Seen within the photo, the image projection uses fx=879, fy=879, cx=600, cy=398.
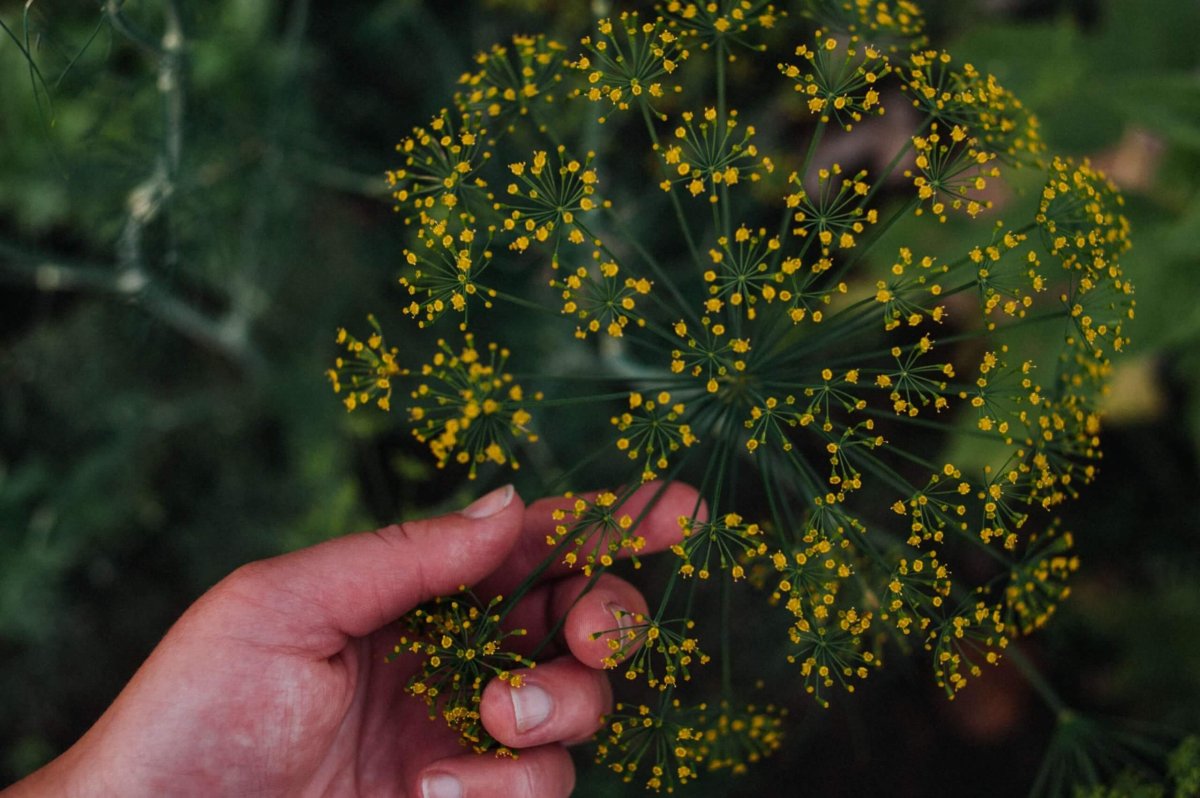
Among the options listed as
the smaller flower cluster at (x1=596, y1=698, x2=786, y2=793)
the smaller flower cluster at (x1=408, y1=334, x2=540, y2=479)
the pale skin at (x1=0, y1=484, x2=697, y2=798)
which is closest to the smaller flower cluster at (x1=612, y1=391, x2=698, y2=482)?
the smaller flower cluster at (x1=408, y1=334, x2=540, y2=479)

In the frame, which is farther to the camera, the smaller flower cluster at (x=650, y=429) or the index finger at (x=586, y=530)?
the index finger at (x=586, y=530)

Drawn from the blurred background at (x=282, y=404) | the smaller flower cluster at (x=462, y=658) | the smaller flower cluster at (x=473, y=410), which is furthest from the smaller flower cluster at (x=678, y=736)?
the blurred background at (x=282, y=404)

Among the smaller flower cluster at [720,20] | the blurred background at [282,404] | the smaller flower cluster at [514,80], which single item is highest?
the smaller flower cluster at [720,20]

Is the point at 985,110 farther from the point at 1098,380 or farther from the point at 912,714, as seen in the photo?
the point at 912,714

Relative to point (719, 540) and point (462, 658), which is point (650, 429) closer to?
point (719, 540)

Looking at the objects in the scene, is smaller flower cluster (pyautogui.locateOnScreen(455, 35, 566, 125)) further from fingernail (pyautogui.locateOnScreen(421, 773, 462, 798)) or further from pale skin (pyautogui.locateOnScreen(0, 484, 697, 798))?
fingernail (pyautogui.locateOnScreen(421, 773, 462, 798))

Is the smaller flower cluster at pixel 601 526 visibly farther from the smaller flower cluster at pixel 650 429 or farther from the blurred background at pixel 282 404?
the blurred background at pixel 282 404

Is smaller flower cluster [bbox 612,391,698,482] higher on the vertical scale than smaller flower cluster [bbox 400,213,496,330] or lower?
lower
